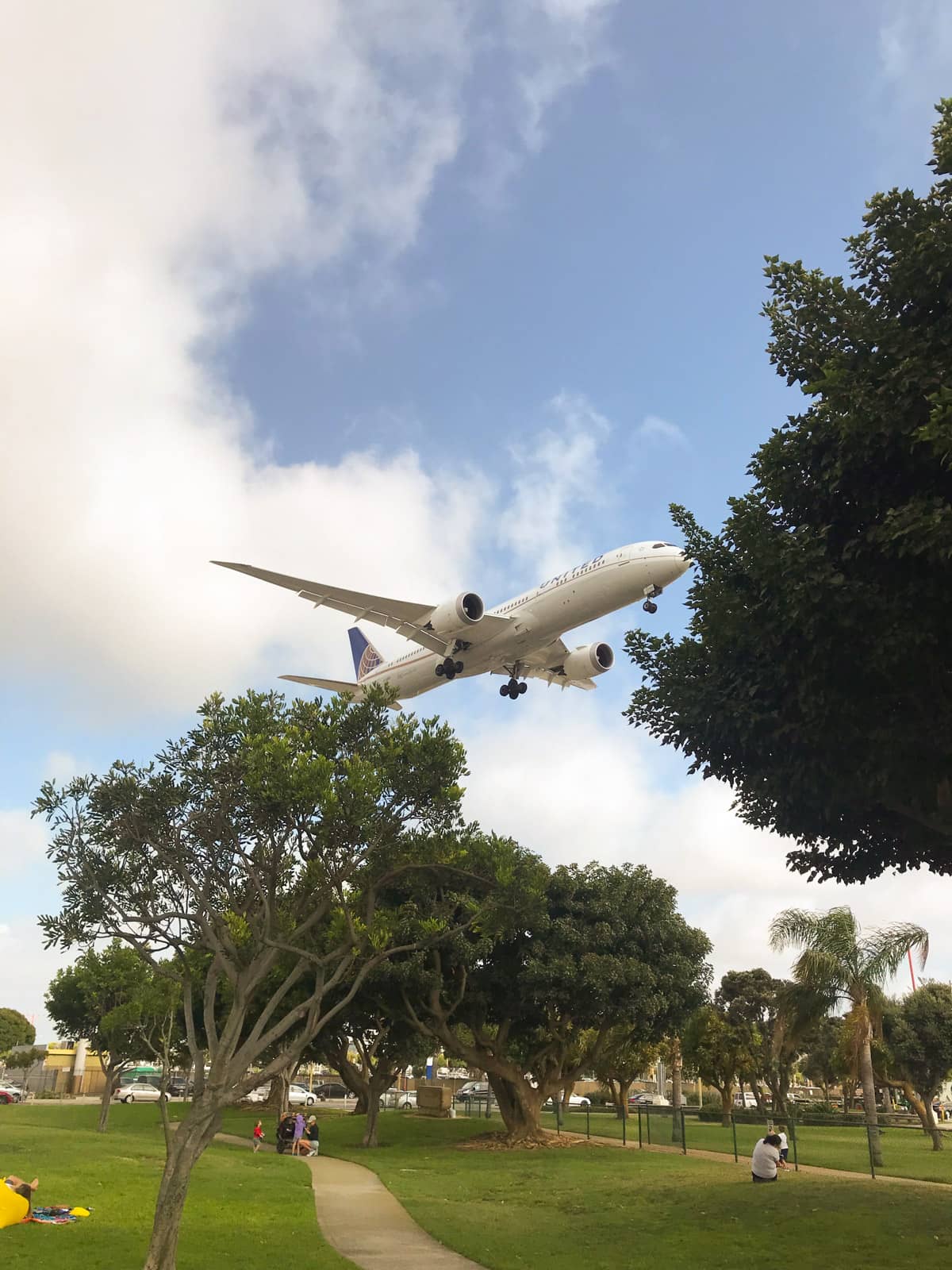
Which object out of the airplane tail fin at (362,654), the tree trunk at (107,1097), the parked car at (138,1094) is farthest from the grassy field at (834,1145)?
the parked car at (138,1094)

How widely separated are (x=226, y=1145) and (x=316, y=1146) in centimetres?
346

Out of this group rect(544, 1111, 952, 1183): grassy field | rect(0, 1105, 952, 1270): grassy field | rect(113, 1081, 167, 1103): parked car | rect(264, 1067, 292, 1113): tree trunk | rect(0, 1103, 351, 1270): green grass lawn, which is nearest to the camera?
rect(0, 1103, 351, 1270): green grass lawn

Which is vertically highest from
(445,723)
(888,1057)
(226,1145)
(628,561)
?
(628,561)

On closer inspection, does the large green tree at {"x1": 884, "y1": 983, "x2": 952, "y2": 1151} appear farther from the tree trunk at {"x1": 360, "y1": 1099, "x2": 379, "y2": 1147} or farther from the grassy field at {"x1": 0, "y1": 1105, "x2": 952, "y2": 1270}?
the tree trunk at {"x1": 360, "y1": 1099, "x2": 379, "y2": 1147}

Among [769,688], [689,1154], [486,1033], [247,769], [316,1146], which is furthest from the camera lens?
[486,1033]

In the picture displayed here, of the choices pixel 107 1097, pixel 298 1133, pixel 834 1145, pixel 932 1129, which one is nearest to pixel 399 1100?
pixel 107 1097

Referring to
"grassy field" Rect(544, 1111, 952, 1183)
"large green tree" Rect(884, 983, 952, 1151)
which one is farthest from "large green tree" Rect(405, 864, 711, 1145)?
"large green tree" Rect(884, 983, 952, 1151)

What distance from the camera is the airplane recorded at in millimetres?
28688

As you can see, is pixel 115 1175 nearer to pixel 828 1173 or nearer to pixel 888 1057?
pixel 828 1173

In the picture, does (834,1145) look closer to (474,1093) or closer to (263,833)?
(263,833)

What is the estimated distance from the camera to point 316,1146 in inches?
1170

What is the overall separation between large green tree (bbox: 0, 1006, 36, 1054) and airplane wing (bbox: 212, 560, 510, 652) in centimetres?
6236

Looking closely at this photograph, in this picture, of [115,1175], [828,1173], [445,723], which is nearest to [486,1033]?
[828,1173]

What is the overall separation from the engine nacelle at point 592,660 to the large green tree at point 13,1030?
6488 centimetres
